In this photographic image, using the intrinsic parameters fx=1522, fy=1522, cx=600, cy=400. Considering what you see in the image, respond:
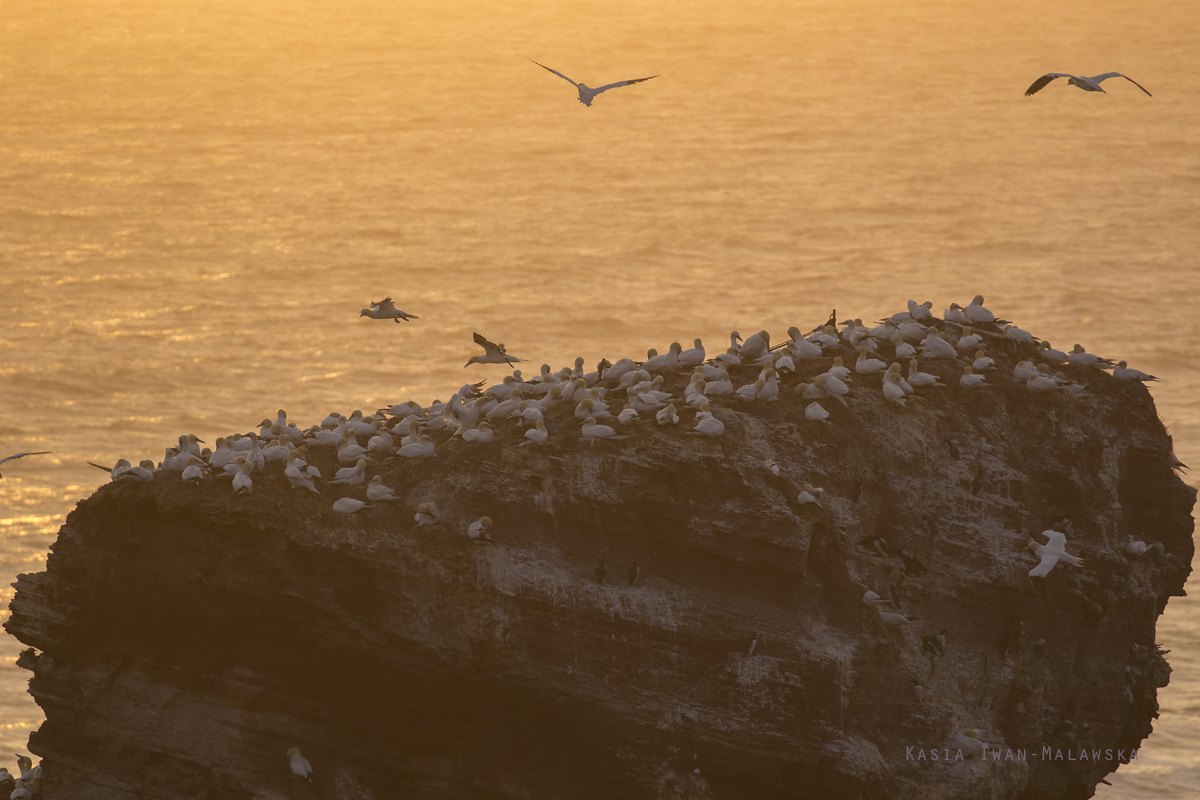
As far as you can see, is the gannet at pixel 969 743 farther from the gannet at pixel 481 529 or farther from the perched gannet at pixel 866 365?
the gannet at pixel 481 529

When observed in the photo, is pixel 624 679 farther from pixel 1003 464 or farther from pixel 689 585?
pixel 1003 464

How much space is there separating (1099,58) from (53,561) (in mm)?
104704

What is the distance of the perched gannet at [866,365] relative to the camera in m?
28.6

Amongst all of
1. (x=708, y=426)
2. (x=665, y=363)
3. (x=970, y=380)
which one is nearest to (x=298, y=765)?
(x=708, y=426)

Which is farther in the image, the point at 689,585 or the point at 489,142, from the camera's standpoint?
the point at 489,142

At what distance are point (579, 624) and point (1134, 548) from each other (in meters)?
11.6

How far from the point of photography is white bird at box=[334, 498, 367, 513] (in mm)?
25766

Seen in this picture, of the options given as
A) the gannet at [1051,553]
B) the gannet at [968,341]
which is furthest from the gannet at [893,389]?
the gannet at [1051,553]

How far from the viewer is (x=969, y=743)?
2572 cm

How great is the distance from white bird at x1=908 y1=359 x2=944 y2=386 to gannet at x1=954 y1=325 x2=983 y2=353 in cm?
184

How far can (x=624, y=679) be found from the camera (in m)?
24.9

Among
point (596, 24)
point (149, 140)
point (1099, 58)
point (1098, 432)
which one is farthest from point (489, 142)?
point (1098, 432)

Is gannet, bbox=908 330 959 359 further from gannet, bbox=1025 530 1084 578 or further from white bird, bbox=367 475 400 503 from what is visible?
white bird, bbox=367 475 400 503

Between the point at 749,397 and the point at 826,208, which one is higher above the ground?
the point at 749,397
